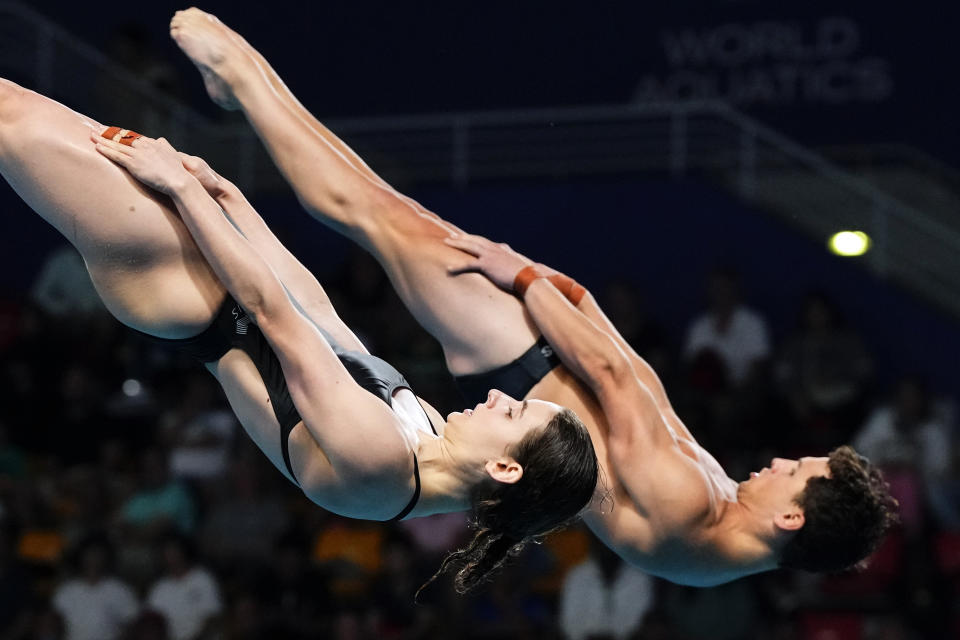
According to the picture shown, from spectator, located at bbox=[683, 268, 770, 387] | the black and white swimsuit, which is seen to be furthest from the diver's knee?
spectator, located at bbox=[683, 268, 770, 387]

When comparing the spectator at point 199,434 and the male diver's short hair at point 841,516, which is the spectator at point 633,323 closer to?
the spectator at point 199,434

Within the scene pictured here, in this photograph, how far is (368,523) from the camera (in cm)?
956

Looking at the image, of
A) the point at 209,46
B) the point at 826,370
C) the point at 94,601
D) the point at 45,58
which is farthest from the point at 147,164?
the point at 45,58

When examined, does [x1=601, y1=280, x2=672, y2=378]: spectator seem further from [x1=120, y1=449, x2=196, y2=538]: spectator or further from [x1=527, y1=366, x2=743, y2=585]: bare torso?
[x1=527, y1=366, x2=743, y2=585]: bare torso

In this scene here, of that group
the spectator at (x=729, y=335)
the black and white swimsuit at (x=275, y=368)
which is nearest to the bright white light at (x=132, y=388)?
the spectator at (x=729, y=335)

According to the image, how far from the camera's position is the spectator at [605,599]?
8.62m

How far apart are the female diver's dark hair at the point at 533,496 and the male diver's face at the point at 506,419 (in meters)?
0.03

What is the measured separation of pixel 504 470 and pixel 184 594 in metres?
5.49

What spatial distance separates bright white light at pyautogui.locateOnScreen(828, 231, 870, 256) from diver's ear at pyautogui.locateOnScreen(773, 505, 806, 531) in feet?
17.4

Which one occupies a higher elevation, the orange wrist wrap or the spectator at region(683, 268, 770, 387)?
the orange wrist wrap

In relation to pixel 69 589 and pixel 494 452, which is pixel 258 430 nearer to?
pixel 494 452

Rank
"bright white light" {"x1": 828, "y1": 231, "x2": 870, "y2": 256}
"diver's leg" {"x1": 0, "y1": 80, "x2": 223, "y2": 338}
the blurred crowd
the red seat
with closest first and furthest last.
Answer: "diver's leg" {"x1": 0, "y1": 80, "x2": 223, "y2": 338}
the red seat
the blurred crowd
"bright white light" {"x1": 828, "y1": 231, "x2": 870, "y2": 256}

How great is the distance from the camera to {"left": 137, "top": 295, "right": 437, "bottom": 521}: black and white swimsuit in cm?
446

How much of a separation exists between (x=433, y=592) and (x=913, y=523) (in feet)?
9.15
